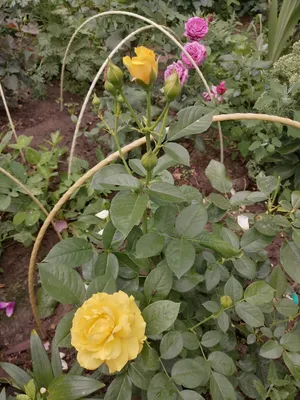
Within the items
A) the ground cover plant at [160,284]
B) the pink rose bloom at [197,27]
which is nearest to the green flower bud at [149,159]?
the ground cover plant at [160,284]

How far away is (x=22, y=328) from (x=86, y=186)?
0.57 metres

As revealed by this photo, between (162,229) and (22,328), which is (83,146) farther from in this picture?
(162,229)

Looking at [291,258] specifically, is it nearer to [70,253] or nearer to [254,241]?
[254,241]

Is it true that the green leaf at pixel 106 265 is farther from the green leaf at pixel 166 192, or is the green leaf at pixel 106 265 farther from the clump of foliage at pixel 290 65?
the clump of foliage at pixel 290 65

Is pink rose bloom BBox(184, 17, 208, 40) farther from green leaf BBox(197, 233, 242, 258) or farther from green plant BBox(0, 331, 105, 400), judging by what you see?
green plant BBox(0, 331, 105, 400)

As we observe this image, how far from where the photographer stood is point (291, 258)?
0.80 m

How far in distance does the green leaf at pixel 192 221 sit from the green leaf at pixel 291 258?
0.64 feet

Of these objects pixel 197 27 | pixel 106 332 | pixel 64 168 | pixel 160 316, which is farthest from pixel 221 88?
pixel 106 332

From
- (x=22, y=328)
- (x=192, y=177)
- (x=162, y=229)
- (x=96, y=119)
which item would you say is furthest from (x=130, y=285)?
(x=96, y=119)

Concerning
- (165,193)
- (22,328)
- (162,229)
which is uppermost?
(165,193)

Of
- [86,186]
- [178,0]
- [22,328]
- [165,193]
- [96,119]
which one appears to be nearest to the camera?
[165,193]

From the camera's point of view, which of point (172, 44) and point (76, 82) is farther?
point (76, 82)

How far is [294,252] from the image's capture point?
0.81 meters

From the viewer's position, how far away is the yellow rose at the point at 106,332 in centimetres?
55
